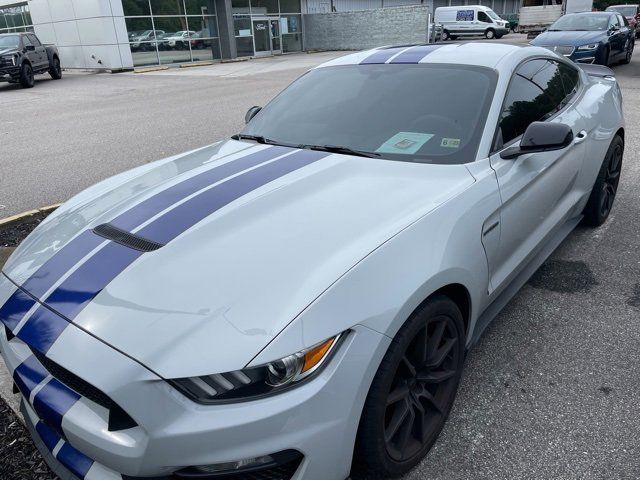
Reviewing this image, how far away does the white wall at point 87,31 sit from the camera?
21.4 meters

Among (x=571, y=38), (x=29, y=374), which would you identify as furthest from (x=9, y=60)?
(x=29, y=374)

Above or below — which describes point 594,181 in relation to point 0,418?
above

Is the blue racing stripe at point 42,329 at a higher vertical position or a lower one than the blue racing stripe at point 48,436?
higher

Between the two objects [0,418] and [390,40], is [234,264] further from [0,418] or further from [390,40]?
[390,40]

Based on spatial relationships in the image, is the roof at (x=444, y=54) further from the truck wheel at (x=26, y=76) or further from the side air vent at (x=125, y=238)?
the truck wheel at (x=26, y=76)

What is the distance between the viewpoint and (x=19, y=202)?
548cm

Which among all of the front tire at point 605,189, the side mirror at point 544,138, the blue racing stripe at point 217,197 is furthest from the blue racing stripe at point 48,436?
the front tire at point 605,189

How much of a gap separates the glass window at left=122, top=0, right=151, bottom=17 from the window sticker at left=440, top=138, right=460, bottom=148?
915 inches

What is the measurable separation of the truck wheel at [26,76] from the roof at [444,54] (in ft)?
54.9

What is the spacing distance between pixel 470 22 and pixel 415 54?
37.4 meters

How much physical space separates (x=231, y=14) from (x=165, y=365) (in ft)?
90.9

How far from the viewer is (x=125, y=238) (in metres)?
2.07

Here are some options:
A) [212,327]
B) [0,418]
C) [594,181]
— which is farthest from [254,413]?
[594,181]

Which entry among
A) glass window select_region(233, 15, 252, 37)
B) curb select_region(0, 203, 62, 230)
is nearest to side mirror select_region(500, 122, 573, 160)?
curb select_region(0, 203, 62, 230)
